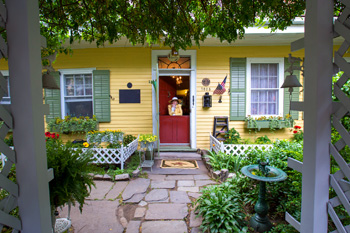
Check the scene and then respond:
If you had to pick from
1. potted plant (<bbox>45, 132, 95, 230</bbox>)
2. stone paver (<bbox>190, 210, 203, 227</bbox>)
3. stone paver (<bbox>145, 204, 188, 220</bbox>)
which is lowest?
stone paver (<bbox>145, 204, 188, 220</bbox>)

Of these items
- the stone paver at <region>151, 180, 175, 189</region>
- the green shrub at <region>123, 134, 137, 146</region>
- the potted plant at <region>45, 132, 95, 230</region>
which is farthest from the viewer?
the green shrub at <region>123, 134, 137, 146</region>

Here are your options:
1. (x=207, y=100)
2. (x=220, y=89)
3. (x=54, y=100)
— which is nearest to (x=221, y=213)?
(x=207, y=100)

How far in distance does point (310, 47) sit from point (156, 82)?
446 centimetres

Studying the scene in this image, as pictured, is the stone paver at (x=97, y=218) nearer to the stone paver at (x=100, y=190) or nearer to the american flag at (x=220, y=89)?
the stone paver at (x=100, y=190)

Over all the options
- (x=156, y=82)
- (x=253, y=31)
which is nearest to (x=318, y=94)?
(x=156, y=82)

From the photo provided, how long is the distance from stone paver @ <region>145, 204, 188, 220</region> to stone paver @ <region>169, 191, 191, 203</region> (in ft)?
0.44

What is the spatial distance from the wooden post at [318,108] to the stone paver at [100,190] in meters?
3.40

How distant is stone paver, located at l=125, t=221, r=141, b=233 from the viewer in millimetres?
2523

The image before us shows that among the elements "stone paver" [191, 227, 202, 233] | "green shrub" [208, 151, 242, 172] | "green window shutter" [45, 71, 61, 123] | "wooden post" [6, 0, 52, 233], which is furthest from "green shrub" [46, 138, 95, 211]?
"green window shutter" [45, 71, 61, 123]

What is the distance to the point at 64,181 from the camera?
169 centimetres

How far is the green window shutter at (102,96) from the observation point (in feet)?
19.3

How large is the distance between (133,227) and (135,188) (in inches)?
47.0

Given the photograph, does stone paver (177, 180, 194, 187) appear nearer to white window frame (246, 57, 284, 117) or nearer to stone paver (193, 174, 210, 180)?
stone paver (193, 174, 210, 180)

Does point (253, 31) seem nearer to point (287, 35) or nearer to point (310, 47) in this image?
point (287, 35)
